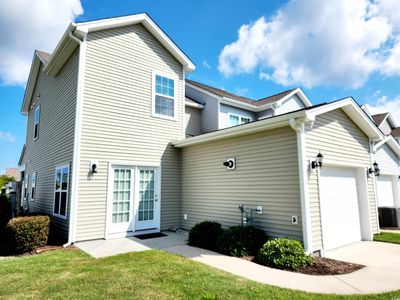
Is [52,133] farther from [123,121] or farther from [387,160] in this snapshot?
[387,160]

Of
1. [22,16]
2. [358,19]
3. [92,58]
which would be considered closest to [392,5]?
[358,19]

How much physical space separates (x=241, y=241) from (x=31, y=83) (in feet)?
47.1

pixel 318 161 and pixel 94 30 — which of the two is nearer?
pixel 318 161

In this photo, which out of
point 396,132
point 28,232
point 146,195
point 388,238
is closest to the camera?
point 28,232

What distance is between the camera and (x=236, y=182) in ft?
23.9

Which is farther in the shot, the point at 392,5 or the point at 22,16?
the point at 22,16

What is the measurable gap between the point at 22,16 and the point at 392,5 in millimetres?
Result: 12504

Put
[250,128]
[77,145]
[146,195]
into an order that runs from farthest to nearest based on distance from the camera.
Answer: [146,195] → [77,145] → [250,128]

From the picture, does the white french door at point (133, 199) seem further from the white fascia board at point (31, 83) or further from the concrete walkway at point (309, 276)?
the white fascia board at point (31, 83)

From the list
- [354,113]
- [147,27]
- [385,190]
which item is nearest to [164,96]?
[147,27]

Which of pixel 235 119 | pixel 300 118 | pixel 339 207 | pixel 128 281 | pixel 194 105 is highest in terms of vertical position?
pixel 194 105

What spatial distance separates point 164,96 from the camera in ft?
31.8

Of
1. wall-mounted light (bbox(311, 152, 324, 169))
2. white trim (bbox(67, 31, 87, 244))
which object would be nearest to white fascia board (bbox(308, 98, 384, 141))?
wall-mounted light (bbox(311, 152, 324, 169))

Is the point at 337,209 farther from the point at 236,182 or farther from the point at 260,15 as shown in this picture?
the point at 260,15
